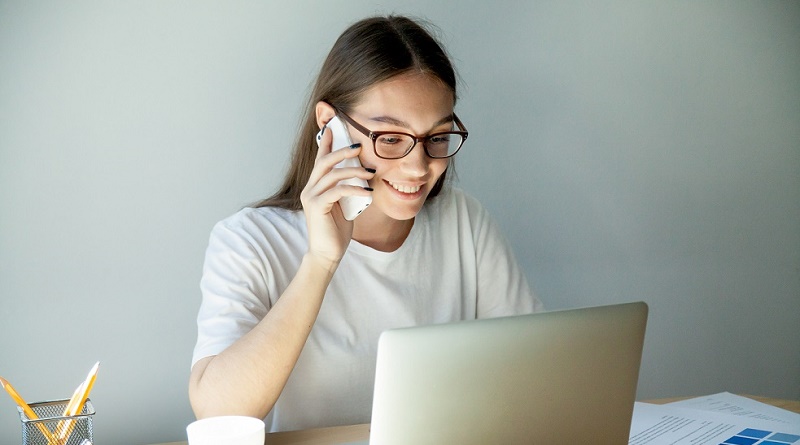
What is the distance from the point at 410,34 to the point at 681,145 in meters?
1.15

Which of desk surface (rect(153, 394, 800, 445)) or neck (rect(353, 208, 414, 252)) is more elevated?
neck (rect(353, 208, 414, 252))

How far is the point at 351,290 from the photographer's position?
1735 mm

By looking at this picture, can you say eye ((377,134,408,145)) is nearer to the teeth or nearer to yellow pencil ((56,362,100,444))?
the teeth

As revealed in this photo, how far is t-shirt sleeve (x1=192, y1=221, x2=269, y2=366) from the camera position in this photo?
1471 millimetres

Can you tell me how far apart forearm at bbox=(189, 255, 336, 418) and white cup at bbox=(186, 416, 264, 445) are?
0.99 ft

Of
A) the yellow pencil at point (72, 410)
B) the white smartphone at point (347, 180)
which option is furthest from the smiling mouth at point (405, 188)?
the yellow pencil at point (72, 410)

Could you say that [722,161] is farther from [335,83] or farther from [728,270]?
[335,83]

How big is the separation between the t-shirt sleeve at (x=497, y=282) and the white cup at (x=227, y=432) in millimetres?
943

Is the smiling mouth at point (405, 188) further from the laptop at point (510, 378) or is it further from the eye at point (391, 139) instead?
the laptop at point (510, 378)

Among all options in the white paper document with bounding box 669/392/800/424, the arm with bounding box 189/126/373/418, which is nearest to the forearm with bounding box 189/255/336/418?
the arm with bounding box 189/126/373/418

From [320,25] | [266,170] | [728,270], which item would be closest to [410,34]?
[320,25]

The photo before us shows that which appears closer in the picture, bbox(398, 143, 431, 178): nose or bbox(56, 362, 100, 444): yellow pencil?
bbox(56, 362, 100, 444): yellow pencil

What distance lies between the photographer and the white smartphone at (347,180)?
1511mm

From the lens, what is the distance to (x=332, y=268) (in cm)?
153
